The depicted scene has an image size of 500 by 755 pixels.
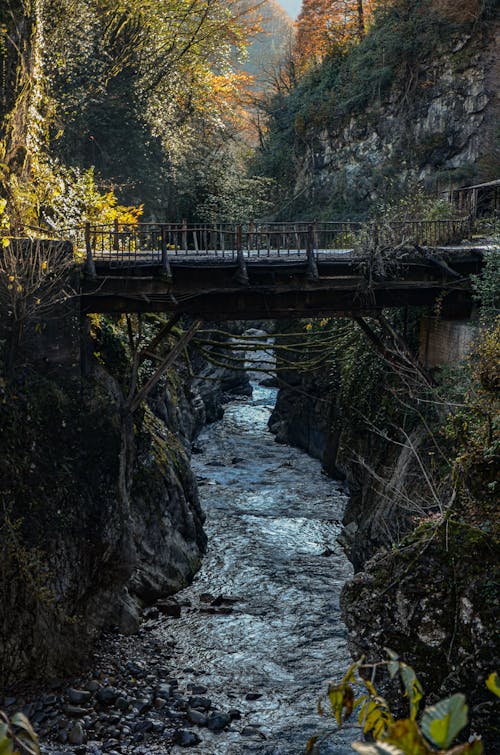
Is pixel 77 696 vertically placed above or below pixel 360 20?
below

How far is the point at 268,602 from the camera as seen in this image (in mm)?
14711

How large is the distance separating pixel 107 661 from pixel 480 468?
23.1 feet

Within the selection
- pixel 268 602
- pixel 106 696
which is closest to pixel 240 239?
pixel 268 602

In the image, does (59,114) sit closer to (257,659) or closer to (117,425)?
(117,425)

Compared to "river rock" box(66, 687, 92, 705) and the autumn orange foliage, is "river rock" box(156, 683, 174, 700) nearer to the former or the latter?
"river rock" box(66, 687, 92, 705)

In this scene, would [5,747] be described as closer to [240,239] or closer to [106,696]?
[106,696]

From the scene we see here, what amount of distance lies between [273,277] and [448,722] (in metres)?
12.6

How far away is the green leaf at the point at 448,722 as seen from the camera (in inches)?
66.1

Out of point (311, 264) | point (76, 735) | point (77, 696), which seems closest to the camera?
point (76, 735)

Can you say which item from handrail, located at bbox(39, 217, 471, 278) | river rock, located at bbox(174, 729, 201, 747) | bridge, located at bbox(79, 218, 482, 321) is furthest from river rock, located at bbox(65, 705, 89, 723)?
handrail, located at bbox(39, 217, 471, 278)

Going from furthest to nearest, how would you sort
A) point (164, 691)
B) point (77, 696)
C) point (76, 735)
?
point (164, 691) < point (77, 696) < point (76, 735)

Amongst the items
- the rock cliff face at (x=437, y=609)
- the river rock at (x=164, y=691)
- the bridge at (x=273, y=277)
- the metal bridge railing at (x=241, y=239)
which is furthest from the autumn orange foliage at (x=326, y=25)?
the rock cliff face at (x=437, y=609)

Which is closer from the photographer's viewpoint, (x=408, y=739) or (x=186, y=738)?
(x=408, y=739)

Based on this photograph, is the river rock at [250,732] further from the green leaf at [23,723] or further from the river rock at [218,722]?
the green leaf at [23,723]
